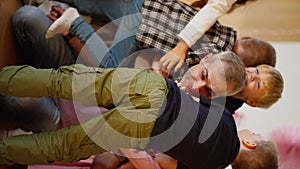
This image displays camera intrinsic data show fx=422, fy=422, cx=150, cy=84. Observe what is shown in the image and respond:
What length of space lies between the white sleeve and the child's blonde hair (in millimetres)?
205

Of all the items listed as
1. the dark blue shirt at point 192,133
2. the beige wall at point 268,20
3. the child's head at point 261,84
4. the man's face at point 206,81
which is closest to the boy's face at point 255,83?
the child's head at point 261,84

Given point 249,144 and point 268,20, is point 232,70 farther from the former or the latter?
point 268,20

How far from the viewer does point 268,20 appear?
5.95 feet

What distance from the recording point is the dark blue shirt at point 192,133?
0.96m

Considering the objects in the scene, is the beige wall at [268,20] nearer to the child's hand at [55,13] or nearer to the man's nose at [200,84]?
the man's nose at [200,84]

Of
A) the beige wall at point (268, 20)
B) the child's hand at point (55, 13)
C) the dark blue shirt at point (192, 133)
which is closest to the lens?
the dark blue shirt at point (192, 133)

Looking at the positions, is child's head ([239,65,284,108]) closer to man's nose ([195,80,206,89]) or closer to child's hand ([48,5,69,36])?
man's nose ([195,80,206,89])

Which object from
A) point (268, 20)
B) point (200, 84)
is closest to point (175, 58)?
point (200, 84)

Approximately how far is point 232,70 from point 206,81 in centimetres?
8

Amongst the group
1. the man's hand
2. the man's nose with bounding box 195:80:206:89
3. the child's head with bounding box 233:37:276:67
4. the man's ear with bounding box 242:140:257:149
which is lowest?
Result: the man's ear with bounding box 242:140:257:149

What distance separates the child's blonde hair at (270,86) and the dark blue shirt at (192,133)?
0.27 metres

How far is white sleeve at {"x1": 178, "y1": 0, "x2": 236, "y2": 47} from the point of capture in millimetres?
1260

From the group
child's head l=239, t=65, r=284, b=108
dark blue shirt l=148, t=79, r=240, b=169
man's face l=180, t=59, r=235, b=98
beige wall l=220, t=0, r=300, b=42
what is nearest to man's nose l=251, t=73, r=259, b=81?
child's head l=239, t=65, r=284, b=108

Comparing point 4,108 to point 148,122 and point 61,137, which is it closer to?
point 61,137
